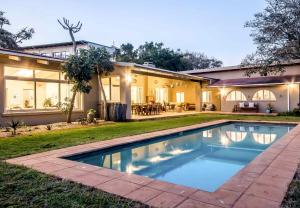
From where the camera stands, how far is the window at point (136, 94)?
20891mm

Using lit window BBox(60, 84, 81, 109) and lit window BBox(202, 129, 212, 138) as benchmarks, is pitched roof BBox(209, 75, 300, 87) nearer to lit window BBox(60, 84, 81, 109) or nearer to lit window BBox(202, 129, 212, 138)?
lit window BBox(202, 129, 212, 138)

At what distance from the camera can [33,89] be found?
1171 cm

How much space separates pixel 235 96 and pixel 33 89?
16993mm

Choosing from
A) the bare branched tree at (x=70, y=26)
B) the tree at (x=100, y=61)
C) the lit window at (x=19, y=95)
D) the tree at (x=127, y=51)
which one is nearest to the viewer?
the lit window at (x=19, y=95)

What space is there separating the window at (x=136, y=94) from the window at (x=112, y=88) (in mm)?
6029

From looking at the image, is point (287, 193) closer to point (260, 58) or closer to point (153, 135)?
point (153, 135)

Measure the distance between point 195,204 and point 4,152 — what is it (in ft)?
16.3

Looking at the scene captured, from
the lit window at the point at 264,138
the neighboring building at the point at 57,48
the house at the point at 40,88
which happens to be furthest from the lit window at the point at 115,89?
the neighboring building at the point at 57,48

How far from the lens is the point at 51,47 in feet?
102

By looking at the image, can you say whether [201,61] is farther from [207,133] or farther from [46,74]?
[46,74]

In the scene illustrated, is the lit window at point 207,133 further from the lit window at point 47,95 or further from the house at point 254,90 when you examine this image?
the house at point 254,90

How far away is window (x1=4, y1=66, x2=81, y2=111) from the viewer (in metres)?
10.9

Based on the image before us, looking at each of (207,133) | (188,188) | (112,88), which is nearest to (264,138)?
(207,133)

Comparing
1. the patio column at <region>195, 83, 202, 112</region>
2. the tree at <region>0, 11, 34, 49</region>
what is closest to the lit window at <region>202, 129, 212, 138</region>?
the patio column at <region>195, 83, 202, 112</region>
